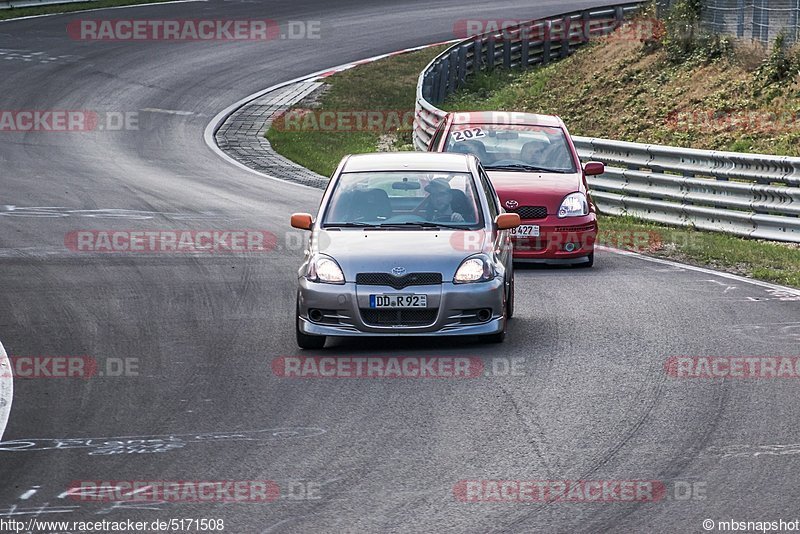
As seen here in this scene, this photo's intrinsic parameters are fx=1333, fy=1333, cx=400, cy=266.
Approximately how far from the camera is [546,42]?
118 feet

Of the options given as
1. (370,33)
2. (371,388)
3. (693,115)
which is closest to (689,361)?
(371,388)

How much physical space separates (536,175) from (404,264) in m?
5.65

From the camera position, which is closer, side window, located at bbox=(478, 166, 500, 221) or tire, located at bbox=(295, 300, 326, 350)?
tire, located at bbox=(295, 300, 326, 350)

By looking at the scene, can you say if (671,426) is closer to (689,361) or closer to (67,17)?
(689,361)

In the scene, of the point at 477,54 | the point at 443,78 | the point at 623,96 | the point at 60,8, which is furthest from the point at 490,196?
the point at 60,8

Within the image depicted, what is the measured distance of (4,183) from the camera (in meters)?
21.6

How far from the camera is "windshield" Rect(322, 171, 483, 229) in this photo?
11.5 m
